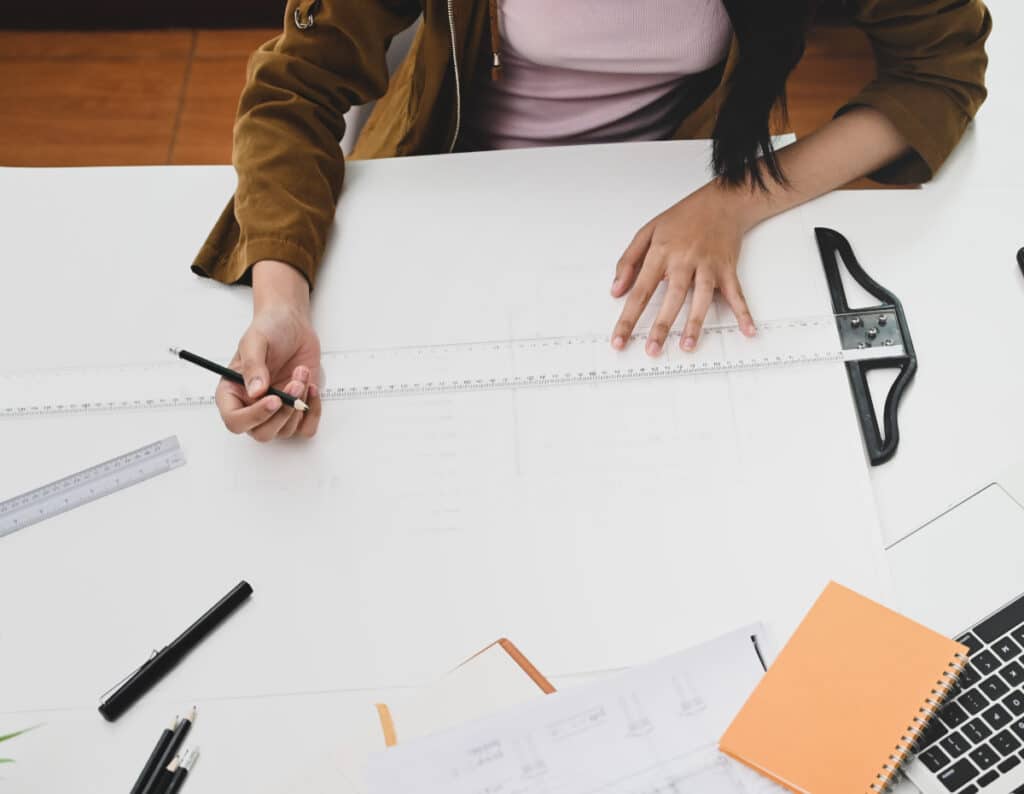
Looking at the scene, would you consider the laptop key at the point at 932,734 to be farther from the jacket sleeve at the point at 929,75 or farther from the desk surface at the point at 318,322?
the jacket sleeve at the point at 929,75

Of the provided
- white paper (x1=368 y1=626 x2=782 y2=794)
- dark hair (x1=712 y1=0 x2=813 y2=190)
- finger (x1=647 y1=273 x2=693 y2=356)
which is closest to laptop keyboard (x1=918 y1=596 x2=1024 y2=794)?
white paper (x1=368 y1=626 x2=782 y2=794)

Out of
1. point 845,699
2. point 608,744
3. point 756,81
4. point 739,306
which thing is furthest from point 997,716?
point 756,81

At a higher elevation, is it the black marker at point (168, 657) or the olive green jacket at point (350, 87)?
the olive green jacket at point (350, 87)

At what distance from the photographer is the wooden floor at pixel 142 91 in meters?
1.91

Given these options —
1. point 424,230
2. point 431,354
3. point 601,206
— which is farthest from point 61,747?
point 601,206

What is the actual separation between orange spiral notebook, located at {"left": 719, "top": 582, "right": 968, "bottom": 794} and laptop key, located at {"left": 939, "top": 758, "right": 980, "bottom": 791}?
0.03 metres

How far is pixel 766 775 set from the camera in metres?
0.65

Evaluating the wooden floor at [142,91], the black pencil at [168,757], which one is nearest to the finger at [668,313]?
the black pencil at [168,757]

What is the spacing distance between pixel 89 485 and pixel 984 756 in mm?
761

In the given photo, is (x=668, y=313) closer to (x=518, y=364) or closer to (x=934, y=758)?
(x=518, y=364)

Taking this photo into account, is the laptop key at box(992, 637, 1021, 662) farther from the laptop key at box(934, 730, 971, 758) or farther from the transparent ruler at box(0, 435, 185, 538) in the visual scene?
the transparent ruler at box(0, 435, 185, 538)

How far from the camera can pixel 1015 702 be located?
67cm

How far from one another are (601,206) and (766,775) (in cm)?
57

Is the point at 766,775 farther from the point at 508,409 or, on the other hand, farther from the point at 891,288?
the point at 891,288
